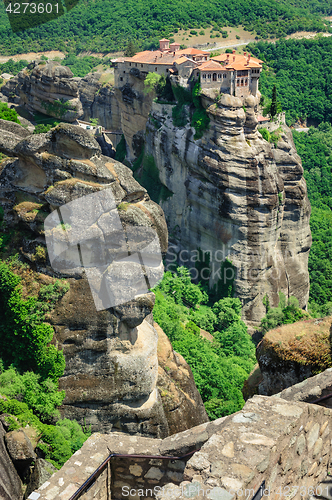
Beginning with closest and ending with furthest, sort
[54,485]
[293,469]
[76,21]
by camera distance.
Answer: [293,469]
[54,485]
[76,21]

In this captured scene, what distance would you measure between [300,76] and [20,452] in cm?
7534

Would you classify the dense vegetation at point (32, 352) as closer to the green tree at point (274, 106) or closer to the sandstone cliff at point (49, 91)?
the green tree at point (274, 106)

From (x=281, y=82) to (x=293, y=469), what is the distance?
7458 cm

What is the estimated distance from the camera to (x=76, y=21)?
106 meters

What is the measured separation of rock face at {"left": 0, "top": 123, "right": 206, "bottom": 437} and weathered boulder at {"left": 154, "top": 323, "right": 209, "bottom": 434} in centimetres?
62

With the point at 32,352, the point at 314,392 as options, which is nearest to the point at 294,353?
the point at 314,392

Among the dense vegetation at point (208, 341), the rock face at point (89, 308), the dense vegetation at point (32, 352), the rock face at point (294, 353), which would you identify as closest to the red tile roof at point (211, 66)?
the dense vegetation at point (208, 341)

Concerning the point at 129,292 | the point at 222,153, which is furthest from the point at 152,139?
the point at 129,292

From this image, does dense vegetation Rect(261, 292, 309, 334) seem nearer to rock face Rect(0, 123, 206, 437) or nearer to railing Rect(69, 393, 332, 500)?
rock face Rect(0, 123, 206, 437)

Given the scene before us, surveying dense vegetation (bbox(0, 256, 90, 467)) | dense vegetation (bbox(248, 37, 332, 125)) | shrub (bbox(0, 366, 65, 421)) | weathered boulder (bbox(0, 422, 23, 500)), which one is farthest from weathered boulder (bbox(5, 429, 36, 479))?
dense vegetation (bbox(248, 37, 332, 125))

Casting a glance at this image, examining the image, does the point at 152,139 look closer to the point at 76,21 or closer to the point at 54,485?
the point at 54,485

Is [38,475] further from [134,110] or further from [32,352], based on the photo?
[134,110]

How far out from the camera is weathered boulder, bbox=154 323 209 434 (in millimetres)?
19281

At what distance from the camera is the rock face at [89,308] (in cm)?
1752
